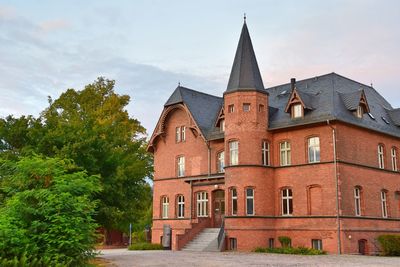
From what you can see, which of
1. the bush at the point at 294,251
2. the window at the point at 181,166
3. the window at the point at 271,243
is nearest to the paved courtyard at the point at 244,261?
the bush at the point at 294,251

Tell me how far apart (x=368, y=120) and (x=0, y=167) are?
76.2 ft

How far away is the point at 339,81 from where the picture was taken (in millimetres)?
34469

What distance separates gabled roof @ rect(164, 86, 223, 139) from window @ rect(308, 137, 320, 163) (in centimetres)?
803

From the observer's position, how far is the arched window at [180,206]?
3752 cm

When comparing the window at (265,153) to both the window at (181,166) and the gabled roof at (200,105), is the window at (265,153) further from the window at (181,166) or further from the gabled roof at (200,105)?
the window at (181,166)

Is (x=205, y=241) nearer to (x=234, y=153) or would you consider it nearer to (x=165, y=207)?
(x=234, y=153)

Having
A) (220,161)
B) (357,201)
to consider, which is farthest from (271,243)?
(220,161)

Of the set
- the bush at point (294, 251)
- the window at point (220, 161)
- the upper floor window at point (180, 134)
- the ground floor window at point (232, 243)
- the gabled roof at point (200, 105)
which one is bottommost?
the bush at point (294, 251)

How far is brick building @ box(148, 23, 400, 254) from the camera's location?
→ 29109 mm

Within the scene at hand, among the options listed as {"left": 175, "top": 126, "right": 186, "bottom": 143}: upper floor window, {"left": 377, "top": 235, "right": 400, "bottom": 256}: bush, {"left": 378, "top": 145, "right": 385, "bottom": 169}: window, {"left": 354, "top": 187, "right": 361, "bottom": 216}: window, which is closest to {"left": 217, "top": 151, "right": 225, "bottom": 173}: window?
{"left": 175, "top": 126, "right": 186, "bottom": 143}: upper floor window

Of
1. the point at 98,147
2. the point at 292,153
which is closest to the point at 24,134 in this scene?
the point at 98,147

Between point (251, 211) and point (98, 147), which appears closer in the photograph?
point (98, 147)

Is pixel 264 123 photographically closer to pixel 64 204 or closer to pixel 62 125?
pixel 62 125

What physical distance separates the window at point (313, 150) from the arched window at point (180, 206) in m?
11.6
